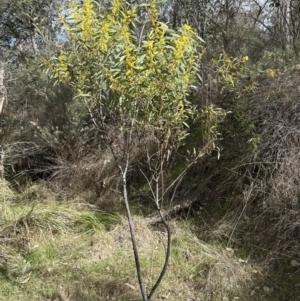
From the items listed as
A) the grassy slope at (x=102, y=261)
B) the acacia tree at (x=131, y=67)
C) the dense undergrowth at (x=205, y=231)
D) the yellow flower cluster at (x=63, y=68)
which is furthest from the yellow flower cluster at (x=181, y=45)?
the grassy slope at (x=102, y=261)

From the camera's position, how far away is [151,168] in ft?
10.6

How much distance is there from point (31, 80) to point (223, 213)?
5.16 m

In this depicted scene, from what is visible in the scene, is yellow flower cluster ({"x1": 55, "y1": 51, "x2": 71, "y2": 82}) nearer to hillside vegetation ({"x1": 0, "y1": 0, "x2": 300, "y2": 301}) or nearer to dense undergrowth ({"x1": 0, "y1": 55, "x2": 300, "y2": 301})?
hillside vegetation ({"x1": 0, "y1": 0, "x2": 300, "y2": 301})

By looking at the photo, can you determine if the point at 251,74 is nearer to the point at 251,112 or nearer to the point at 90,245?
the point at 251,112

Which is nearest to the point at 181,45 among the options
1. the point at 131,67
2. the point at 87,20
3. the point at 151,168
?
the point at 131,67

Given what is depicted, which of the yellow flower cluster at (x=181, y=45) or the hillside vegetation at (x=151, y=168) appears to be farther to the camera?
Answer: the hillside vegetation at (x=151, y=168)

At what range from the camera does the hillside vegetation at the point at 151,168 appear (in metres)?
2.59

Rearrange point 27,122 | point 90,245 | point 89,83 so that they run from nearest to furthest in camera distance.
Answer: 1. point 89,83
2. point 90,245
3. point 27,122

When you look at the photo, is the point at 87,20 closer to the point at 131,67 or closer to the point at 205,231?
the point at 131,67

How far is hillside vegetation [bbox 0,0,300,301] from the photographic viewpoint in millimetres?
2592

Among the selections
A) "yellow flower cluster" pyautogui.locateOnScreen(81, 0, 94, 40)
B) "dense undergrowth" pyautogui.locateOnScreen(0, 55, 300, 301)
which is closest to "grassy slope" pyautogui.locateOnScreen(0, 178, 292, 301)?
"dense undergrowth" pyautogui.locateOnScreen(0, 55, 300, 301)

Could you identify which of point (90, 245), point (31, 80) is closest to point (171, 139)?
point (90, 245)

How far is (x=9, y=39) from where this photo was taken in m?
7.05

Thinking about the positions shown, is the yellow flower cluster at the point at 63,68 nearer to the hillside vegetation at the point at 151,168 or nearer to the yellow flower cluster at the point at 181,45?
the hillside vegetation at the point at 151,168
